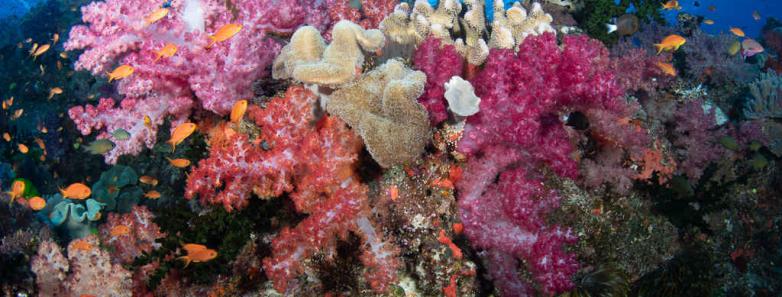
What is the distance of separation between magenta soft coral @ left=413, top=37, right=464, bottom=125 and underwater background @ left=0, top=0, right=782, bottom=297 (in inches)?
0.8

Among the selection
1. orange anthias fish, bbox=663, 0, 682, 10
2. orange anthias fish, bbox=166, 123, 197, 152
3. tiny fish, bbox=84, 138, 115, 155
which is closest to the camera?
orange anthias fish, bbox=166, 123, 197, 152

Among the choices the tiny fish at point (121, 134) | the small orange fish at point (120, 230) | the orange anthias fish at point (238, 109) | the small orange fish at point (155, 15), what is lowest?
the small orange fish at point (120, 230)

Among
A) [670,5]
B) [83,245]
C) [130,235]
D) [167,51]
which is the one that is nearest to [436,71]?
[167,51]

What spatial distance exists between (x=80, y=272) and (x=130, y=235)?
52 cm

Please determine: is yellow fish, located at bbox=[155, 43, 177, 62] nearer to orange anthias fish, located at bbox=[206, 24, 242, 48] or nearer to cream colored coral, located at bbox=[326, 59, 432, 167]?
orange anthias fish, located at bbox=[206, 24, 242, 48]

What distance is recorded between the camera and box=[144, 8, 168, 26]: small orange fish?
4.07 meters

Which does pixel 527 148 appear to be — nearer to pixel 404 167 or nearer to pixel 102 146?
pixel 404 167

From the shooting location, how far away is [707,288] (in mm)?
4508

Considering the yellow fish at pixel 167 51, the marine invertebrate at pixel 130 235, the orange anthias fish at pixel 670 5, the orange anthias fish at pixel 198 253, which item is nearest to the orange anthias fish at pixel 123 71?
the yellow fish at pixel 167 51

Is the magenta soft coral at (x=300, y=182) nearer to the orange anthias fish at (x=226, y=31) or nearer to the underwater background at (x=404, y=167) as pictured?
Answer: the underwater background at (x=404, y=167)

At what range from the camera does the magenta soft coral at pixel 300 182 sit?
337cm

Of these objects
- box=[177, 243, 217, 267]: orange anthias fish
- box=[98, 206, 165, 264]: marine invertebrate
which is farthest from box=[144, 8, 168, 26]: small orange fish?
box=[177, 243, 217, 267]: orange anthias fish

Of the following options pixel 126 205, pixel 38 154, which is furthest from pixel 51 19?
pixel 126 205

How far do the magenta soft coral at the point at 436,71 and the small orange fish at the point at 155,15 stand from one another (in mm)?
2597
